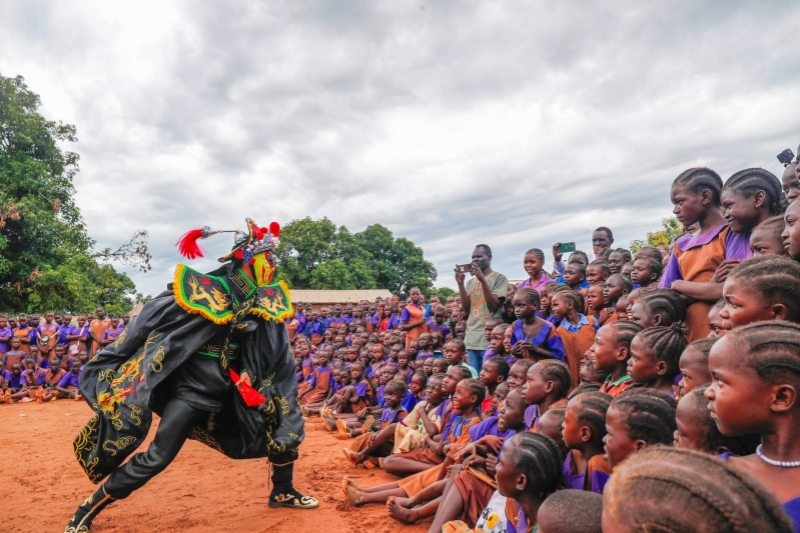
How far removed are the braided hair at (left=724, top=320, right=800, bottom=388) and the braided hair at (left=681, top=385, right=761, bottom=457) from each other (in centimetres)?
40

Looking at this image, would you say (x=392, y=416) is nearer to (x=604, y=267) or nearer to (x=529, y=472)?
(x=604, y=267)

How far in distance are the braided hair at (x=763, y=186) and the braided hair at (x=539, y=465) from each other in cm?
178

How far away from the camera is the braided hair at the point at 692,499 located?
3.02ft

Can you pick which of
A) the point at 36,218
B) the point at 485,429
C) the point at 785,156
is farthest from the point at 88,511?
the point at 36,218

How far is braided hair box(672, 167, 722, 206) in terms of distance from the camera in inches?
128

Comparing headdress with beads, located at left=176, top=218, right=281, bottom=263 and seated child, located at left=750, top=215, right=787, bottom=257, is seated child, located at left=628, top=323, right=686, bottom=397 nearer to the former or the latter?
seated child, located at left=750, top=215, right=787, bottom=257

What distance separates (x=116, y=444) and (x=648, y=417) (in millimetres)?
3458

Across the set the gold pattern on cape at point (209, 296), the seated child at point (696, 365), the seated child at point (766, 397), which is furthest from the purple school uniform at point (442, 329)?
the seated child at point (766, 397)

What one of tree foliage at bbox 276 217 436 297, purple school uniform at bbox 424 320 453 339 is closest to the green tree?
purple school uniform at bbox 424 320 453 339

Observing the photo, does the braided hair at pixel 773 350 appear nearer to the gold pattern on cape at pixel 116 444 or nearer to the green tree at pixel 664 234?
the gold pattern on cape at pixel 116 444

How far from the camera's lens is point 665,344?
268cm

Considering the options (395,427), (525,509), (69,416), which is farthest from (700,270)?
(69,416)

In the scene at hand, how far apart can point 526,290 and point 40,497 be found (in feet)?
16.1

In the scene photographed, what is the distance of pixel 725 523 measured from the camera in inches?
35.9
